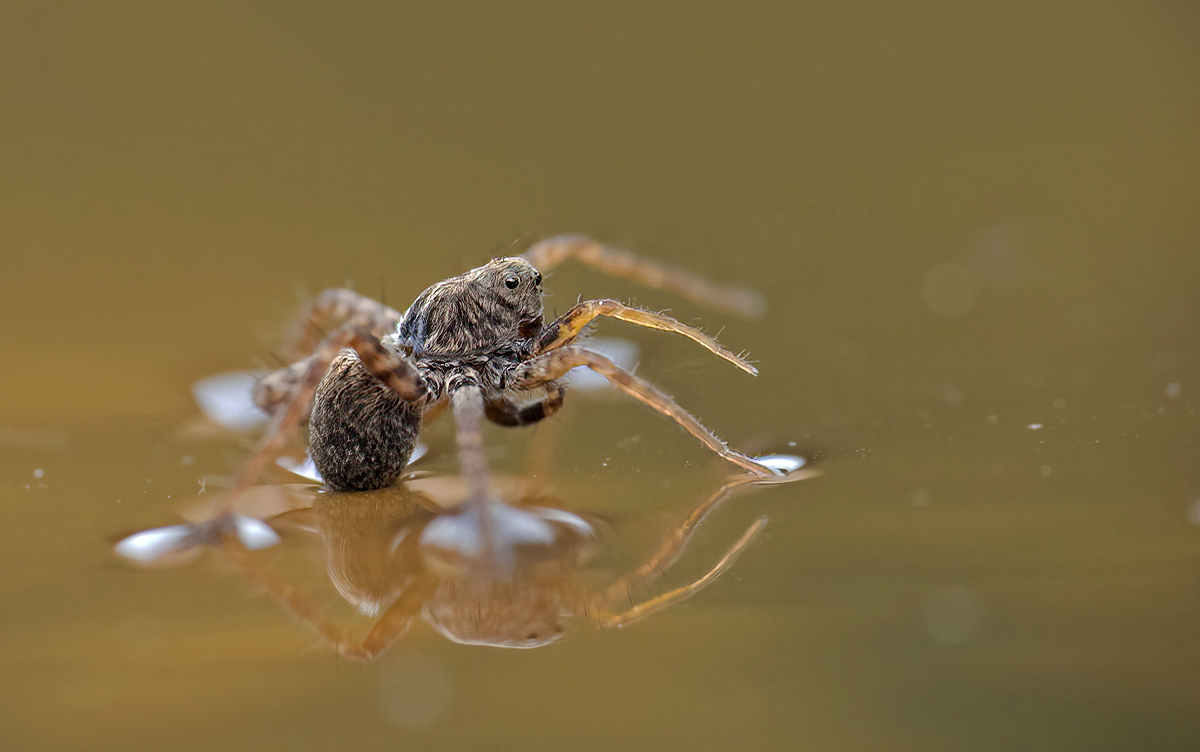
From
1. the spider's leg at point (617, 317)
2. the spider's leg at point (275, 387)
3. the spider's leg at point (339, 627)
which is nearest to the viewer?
the spider's leg at point (339, 627)

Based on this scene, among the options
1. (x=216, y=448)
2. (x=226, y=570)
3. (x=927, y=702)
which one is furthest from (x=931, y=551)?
(x=216, y=448)

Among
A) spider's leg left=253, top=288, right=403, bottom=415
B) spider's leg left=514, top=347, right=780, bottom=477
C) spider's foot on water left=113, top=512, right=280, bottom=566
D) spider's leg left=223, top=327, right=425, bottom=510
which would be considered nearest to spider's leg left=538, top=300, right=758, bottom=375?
spider's leg left=514, top=347, right=780, bottom=477

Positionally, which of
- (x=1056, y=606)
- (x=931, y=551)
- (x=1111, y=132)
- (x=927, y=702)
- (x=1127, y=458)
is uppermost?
(x=1111, y=132)

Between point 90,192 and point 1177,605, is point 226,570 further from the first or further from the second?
point 90,192

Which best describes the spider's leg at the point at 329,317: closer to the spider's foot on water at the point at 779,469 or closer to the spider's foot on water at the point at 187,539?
the spider's foot on water at the point at 187,539

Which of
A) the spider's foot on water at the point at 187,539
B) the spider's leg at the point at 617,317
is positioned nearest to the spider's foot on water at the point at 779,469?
the spider's leg at the point at 617,317

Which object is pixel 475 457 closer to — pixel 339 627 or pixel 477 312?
pixel 339 627
